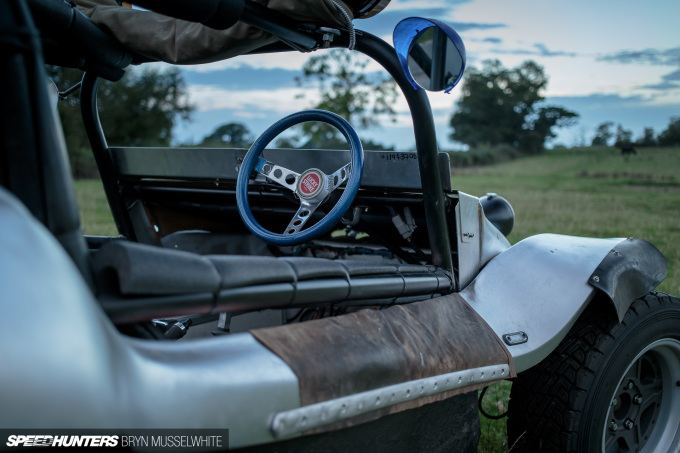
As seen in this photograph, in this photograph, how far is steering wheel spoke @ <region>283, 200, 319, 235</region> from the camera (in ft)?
7.42

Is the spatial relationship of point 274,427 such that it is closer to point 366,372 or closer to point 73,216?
point 366,372

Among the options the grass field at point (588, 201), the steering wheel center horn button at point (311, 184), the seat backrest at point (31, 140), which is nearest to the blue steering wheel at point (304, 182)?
the steering wheel center horn button at point (311, 184)

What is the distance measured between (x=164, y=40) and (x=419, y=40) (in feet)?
2.90

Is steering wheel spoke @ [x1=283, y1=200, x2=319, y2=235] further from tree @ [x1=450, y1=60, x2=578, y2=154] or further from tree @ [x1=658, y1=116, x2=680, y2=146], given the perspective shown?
tree @ [x1=450, y1=60, x2=578, y2=154]

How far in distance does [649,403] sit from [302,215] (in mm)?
1525

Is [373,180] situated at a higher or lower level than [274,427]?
higher

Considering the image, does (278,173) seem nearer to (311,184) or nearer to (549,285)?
(311,184)

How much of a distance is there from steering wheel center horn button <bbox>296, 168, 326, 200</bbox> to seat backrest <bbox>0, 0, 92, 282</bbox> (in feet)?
4.08

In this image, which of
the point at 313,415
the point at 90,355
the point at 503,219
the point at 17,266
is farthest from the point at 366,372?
A: the point at 503,219

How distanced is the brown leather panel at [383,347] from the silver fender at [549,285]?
10 centimetres

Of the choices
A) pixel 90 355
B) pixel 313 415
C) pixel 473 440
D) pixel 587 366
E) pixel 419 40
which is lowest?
pixel 473 440

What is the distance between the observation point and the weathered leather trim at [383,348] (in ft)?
3.99

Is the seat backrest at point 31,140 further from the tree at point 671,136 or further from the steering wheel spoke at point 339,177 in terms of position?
the tree at point 671,136

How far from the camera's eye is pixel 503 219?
2.77 meters
